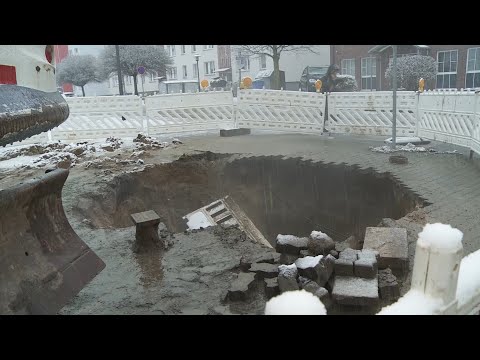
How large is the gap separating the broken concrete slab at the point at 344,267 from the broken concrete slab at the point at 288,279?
432 millimetres

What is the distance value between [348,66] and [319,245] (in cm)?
2848

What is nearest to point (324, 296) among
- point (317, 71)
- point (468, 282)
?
point (468, 282)

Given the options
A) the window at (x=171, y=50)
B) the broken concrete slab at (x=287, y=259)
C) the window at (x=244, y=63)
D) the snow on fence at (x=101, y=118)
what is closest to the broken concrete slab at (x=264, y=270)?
the broken concrete slab at (x=287, y=259)

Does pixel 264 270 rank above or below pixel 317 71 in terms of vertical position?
below

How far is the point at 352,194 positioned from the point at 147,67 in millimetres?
29793

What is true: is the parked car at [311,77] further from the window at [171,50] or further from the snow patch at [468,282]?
the snow patch at [468,282]

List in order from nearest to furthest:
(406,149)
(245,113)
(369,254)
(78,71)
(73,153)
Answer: (369,254) < (406,149) < (73,153) < (245,113) < (78,71)

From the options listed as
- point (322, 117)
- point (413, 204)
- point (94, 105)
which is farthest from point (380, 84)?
point (413, 204)

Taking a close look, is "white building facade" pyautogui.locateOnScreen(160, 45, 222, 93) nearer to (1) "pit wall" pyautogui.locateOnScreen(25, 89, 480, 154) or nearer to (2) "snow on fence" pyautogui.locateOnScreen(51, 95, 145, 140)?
(1) "pit wall" pyautogui.locateOnScreen(25, 89, 480, 154)

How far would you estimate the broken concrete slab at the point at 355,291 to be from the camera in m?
3.92

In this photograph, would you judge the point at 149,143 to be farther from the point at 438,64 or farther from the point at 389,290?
the point at 438,64

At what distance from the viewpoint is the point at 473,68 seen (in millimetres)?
23672

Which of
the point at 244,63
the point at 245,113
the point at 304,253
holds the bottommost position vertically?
the point at 304,253

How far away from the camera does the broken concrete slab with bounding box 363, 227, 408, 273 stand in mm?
4590
